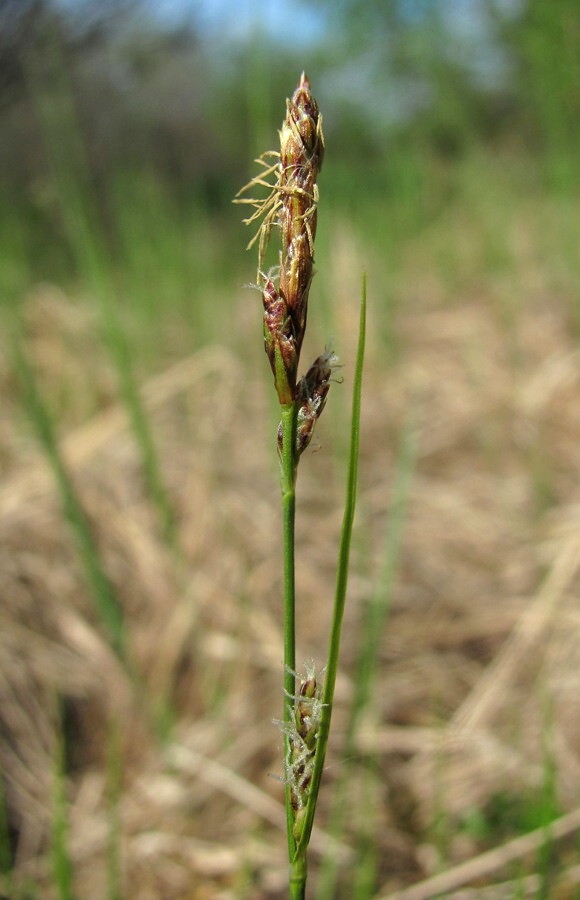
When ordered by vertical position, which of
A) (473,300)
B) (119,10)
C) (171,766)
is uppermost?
(119,10)

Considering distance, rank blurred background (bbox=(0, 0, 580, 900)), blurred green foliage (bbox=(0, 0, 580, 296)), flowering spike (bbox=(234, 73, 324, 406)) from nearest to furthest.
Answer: flowering spike (bbox=(234, 73, 324, 406)) → blurred background (bbox=(0, 0, 580, 900)) → blurred green foliage (bbox=(0, 0, 580, 296))

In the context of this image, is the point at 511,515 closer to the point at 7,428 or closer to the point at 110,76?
the point at 7,428

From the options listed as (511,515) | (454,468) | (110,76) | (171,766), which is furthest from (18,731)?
(110,76)

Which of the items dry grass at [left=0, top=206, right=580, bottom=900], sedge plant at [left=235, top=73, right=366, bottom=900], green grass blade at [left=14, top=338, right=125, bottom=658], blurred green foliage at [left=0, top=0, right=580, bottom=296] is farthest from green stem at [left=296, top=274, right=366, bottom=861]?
blurred green foliage at [left=0, top=0, right=580, bottom=296]

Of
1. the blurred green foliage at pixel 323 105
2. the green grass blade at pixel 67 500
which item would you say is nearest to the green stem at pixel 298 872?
the green grass blade at pixel 67 500

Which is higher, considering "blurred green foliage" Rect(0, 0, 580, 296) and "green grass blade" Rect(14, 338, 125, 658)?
"blurred green foliage" Rect(0, 0, 580, 296)

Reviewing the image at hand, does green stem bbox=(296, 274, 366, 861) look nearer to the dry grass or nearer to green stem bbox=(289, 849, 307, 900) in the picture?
green stem bbox=(289, 849, 307, 900)

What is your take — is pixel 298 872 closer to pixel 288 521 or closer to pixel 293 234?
pixel 288 521
